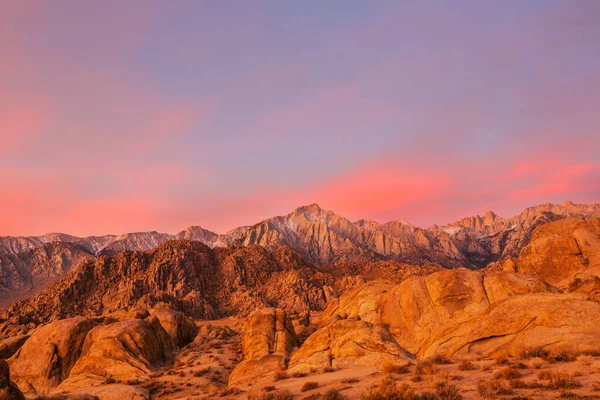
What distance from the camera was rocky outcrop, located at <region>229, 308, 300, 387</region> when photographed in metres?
27.2

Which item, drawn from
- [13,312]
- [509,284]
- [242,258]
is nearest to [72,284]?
[13,312]

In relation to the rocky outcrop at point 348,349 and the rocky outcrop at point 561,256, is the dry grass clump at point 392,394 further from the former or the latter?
the rocky outcrop at point 561,256

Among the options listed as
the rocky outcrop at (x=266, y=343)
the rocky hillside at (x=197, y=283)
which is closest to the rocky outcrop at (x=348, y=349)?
the rocky outcrop at (x=266, y=343)

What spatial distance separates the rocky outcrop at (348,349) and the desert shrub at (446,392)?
9241 millimetres

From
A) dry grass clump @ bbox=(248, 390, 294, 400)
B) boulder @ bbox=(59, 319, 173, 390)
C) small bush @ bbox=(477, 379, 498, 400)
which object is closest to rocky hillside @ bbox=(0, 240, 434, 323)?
boulder @ bbox=(59, 319, 173, 390)

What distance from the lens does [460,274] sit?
33469 mm

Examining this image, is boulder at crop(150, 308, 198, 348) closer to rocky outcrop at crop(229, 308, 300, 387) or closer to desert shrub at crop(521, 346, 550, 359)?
rocky outcrop at crop(229, 308, 300, 387)

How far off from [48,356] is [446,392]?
4131 centimetres

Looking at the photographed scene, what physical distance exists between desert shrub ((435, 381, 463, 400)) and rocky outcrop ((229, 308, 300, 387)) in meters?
17.2

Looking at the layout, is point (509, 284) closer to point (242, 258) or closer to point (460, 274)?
point (460, 274)

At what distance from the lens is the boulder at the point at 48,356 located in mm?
34353

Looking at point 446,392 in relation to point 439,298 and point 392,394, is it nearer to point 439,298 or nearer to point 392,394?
point 392,394

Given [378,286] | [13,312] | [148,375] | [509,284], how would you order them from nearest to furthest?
[509,284] < [148,375] < [378,286] < [13,312]

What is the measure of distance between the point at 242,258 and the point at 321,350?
13758 centimetres
